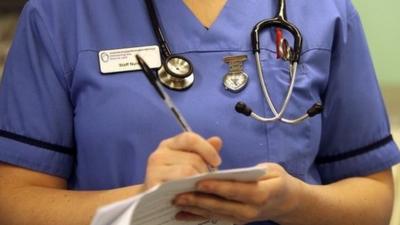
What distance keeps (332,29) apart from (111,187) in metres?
0.47

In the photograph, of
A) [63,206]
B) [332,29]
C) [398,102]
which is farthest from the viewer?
[398,102]

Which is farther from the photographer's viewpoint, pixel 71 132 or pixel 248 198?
pixel 71 132

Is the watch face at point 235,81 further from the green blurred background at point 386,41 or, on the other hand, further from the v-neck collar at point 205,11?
the green blurred background at point 386,41

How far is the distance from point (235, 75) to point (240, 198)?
24 centimetres

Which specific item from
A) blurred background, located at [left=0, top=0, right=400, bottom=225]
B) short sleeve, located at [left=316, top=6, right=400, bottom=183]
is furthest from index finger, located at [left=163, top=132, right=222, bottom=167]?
blurred background, located at [left=0, top=0, right=400, bottom=225]

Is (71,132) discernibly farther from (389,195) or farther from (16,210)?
(389,195)

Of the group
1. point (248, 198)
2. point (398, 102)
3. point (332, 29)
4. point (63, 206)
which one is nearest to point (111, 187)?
point (63, 206)

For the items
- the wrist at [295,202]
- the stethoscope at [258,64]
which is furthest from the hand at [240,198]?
the stethoscope at [258,64]

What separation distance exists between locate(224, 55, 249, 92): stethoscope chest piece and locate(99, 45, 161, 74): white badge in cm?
11

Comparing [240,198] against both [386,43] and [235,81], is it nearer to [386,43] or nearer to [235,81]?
[235,81]

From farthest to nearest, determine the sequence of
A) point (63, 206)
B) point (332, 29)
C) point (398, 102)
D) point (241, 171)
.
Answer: point (398, 102) < point (332, 29) < point (63, 206) < point (241, 171)

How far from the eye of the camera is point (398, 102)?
1438 mm

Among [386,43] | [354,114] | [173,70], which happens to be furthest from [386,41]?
[173,70]

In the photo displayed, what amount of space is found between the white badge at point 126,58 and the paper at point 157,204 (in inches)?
9.9
